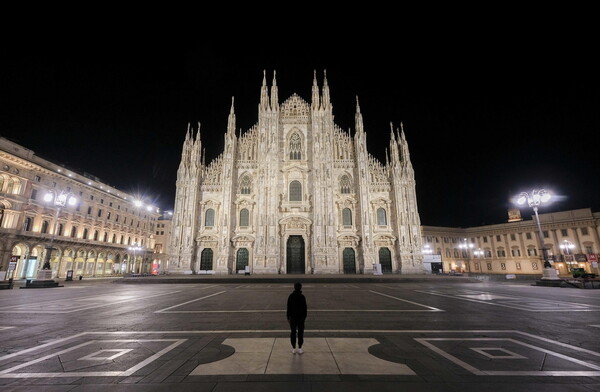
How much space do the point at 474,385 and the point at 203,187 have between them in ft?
115

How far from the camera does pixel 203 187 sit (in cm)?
3509

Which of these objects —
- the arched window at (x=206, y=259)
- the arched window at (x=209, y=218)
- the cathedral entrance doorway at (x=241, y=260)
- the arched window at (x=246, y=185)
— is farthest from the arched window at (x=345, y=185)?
the arched window at (x=206, y=259)

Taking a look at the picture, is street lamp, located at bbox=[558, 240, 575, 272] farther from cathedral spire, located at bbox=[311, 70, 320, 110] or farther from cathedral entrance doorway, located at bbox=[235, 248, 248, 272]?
cathedral entrance doorway, located at bbox=[235, 248, 248, 272]

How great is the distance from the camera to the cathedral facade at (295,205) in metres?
32.7

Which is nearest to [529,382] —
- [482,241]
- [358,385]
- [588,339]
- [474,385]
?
[474,385]

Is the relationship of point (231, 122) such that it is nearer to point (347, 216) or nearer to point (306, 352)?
point (347, 216)

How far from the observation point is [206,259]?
33500 millimetres

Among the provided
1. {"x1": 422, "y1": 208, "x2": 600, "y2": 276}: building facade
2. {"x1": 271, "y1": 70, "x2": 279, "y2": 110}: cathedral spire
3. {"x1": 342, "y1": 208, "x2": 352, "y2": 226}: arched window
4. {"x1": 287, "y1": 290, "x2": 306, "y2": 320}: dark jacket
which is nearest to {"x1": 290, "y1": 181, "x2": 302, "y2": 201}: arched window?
{"x1": 342, "y1": 208, "x2": 352, "y2": 226}: arched window

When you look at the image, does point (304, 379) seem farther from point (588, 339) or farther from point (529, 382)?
point (588, 339)

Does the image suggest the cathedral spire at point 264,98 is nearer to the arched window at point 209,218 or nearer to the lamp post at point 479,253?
the arched window at point 209,218

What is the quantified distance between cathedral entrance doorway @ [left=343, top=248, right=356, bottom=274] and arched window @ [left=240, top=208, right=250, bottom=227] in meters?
13.3

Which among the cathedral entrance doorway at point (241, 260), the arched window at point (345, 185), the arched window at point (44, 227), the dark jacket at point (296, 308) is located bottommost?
the dark jacket at point (296, 308)

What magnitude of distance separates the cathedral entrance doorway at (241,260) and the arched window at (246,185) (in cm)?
757

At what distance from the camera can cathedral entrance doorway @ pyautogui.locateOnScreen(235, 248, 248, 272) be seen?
33.2m
